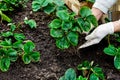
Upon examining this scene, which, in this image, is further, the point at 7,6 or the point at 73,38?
the point at 7,6

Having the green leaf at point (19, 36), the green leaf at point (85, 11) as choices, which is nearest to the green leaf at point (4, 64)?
the green leaf at point (19, 36)

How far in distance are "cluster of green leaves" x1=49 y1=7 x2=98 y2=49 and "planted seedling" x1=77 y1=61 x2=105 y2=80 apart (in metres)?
0.14

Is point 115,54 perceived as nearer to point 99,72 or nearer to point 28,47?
point 99,72

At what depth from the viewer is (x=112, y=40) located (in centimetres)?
231

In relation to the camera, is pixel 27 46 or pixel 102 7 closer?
pixel 27 46

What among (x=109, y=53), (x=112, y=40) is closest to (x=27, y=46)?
(x=109, y=53)

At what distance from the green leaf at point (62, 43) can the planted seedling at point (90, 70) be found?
15 centimetres

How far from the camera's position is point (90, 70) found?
199 cm

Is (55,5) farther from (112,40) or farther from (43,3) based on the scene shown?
(112,40)

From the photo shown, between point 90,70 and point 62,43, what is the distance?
240 mm

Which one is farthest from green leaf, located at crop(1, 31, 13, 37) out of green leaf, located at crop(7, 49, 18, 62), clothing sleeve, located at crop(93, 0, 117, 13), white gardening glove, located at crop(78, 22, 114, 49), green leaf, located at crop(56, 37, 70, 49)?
clothing sleeve, located at crop(93, 0, 117, 13)

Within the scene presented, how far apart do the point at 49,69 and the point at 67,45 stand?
181mm

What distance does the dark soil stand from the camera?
2008 millimetres

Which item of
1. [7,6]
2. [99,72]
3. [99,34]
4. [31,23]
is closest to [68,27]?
[99,34]
